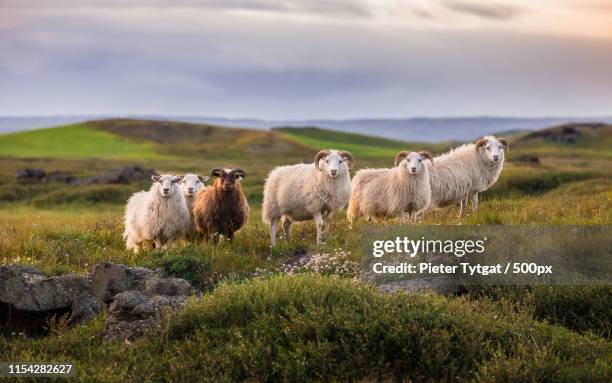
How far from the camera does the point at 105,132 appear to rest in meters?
131

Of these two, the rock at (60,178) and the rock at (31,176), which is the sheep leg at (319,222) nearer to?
the rock at (60,178)

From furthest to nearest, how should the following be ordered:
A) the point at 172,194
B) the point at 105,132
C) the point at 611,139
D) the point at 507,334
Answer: the point at 105,132 → the point at 611,139 → the point at 172,194 → the point at 507,334

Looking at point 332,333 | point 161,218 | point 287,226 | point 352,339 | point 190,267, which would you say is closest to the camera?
point 352,339

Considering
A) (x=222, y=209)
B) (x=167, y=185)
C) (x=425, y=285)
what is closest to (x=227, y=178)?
(x=222, y=209)

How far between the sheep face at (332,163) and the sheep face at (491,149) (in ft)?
17.2

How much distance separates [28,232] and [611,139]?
12117 centimetres

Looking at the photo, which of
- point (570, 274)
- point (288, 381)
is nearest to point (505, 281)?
point (570, 274)

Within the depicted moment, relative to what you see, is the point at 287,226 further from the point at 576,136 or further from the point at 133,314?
the point at 576,136

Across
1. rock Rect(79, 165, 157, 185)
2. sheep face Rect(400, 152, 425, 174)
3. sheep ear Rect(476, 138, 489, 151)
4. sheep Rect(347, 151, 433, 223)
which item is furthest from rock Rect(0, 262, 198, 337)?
rock Rect(79, 165, 157, 185)

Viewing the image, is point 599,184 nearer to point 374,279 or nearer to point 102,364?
point 374,279

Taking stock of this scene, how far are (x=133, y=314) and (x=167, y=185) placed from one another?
7.44 meters

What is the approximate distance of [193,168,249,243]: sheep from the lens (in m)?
17.0

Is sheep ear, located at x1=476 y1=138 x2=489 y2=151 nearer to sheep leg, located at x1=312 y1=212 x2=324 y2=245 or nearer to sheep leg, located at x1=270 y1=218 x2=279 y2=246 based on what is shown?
sheep leg, located at x1=312 y1=212 x2=324 y2=245

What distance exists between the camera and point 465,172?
67.8 feet
